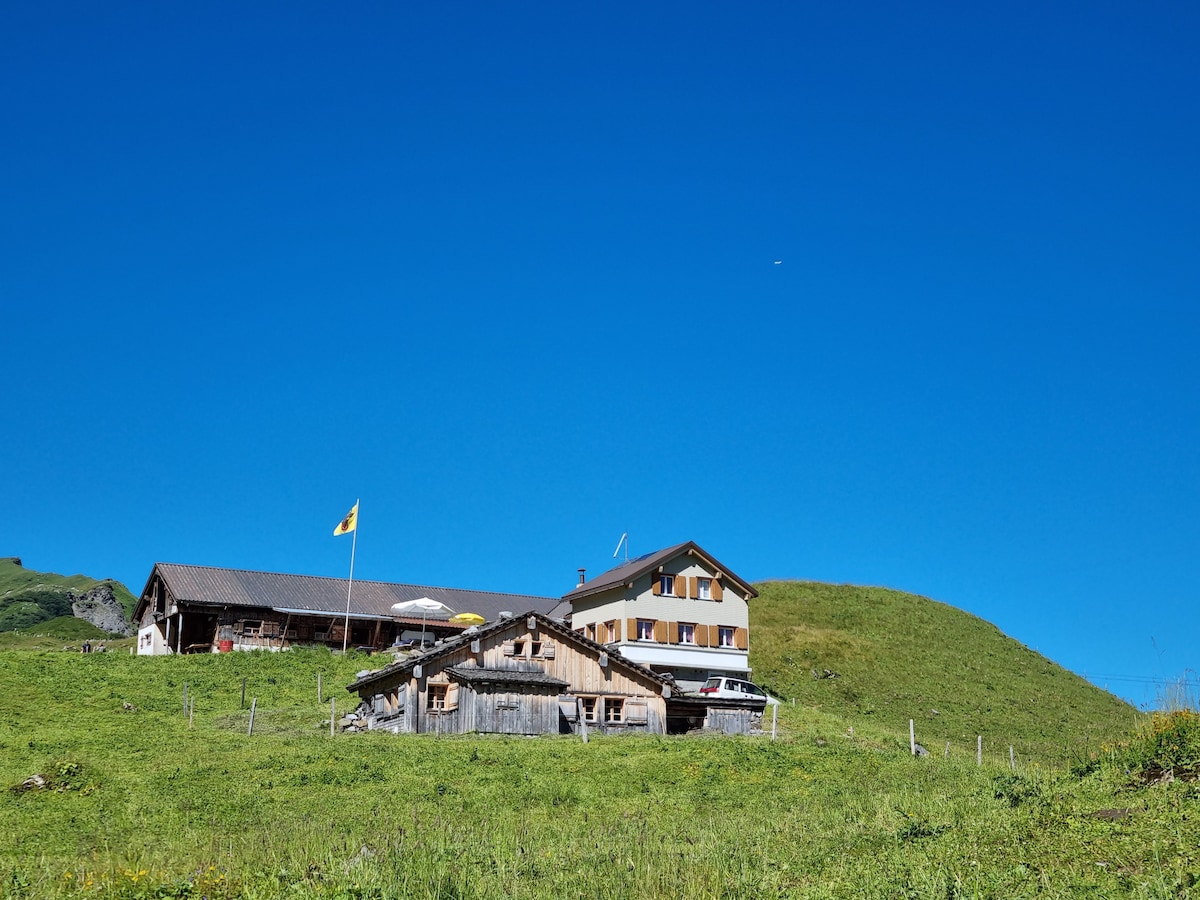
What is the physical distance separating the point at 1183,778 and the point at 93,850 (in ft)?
73.8

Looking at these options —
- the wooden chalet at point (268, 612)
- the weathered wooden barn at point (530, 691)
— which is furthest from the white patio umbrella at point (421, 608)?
the weathered wooden barn at point (530, 691)

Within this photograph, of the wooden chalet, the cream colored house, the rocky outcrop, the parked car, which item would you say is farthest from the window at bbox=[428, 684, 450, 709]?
the rocky outcrop

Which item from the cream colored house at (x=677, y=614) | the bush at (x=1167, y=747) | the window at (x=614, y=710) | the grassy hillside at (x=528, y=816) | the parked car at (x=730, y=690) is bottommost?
the grassy hillside at (x=528, y=816)

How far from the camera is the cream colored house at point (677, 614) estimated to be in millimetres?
62719

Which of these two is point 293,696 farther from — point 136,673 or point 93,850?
point 93,850

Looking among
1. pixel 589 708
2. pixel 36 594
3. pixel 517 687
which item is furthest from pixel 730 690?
pixel 36 594

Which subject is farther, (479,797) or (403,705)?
(403,705)

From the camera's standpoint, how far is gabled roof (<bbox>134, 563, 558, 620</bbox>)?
71062 mm

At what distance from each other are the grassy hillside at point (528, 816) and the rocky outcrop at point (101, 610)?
215 ft

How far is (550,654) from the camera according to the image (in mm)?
50094

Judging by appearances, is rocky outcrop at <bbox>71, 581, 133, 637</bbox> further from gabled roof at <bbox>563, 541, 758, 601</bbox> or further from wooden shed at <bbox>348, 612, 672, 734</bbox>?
wooden shed at <bbox>348, 612, 672, 734</bbox>

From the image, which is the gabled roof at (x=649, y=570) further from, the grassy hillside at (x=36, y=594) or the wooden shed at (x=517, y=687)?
the grassy hillside at (x=36, y=594)

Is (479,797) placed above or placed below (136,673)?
below

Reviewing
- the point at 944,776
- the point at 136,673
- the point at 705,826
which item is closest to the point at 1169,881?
the point at 705,826
